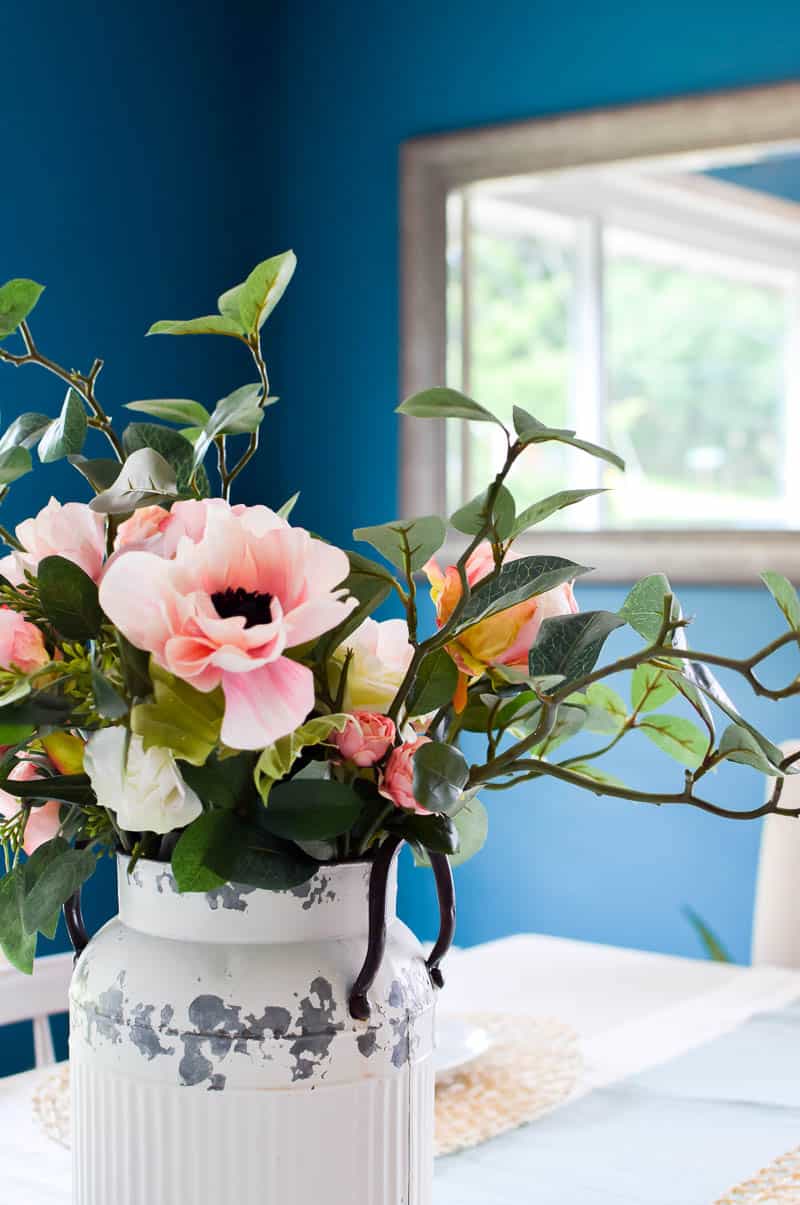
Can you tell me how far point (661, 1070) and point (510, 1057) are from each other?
0.42 feet

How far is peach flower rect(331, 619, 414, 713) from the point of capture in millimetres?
648

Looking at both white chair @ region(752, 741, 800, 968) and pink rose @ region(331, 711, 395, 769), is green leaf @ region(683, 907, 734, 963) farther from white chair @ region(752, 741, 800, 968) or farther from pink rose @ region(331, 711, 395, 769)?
pink rose @ region(331, 711, 395, 769)

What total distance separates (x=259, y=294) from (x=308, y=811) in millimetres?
244

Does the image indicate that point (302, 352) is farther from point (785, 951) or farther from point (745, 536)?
point (785, 951)

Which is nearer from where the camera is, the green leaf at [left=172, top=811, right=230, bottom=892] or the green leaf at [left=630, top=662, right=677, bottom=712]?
the green leaf at [left=172, top=811, right=230, bottom=892]

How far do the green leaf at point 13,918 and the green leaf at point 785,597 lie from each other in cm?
36

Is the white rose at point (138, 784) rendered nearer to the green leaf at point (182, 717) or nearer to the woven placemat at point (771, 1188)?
the green leaf at point (182, 717)

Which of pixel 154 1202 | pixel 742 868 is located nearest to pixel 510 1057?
pixel 154 1202

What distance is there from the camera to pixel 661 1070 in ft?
4.13

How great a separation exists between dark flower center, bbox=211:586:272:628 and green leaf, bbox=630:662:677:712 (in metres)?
0.22

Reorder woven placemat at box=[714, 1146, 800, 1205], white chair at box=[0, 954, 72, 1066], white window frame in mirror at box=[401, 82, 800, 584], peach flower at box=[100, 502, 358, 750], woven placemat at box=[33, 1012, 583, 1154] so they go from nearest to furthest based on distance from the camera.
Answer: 1. peach flower at box=[100, 502, 358, 750]
2. woven placemat at box=[714, 1146, 800, 1205]
3. woven placemat at box=[33, 1012, 583, 1154]
4. white chair at box=[0, 954, 72, 1066]
5. white window frame in mirror at box=[401, 82, 800, 584]

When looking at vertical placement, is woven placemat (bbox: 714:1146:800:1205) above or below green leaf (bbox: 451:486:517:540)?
below

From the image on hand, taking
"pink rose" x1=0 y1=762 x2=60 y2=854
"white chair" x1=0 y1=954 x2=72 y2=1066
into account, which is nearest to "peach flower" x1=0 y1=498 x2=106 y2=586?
"pink rose" x1=0 y1=762 x2=60 y2=854

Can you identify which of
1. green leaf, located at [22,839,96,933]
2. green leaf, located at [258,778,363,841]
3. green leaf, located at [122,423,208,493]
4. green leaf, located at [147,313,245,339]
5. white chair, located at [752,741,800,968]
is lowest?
white chair, located at [752,741,800,968]
